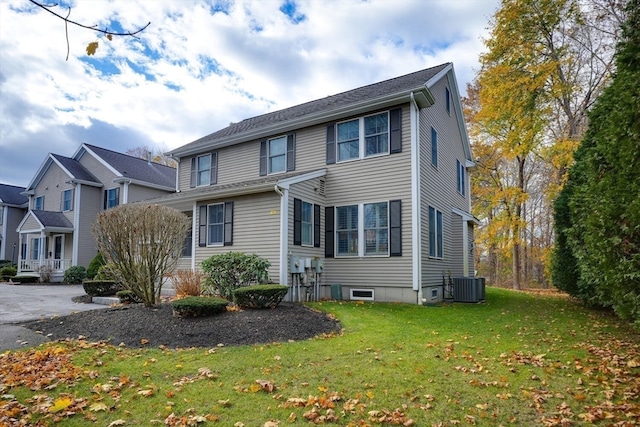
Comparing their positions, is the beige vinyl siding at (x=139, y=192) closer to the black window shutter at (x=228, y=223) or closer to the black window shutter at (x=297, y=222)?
the black window shutter at (x=228, y=223)

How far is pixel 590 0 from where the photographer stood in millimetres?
16203

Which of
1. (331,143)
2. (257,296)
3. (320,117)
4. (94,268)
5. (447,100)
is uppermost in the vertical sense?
(447,100)

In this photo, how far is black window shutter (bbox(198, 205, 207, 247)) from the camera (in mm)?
13047

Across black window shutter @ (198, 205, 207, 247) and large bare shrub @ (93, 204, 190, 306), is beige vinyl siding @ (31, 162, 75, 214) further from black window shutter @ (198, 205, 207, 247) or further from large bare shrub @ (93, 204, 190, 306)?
large bare shrub @ (93, 204, 190, 306)

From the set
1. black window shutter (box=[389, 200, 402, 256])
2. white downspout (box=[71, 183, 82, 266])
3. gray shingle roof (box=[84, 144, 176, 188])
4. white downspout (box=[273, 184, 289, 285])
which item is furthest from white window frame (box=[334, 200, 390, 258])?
white downspout (box=[71, 183, 82, 266])

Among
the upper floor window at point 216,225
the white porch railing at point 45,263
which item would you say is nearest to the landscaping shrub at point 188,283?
the upper floor window at point 216,225

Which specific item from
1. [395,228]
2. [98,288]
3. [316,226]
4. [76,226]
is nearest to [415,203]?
[395,228]

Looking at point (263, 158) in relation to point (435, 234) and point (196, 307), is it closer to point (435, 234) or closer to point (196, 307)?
point (435, 234)

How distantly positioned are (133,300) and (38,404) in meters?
6.44

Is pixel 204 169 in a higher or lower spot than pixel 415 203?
higher

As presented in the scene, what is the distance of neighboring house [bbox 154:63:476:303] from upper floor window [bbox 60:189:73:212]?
1113cm

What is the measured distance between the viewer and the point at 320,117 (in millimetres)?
12617

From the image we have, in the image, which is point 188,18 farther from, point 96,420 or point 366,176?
point 366,176

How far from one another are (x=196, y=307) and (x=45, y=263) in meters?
17.8
